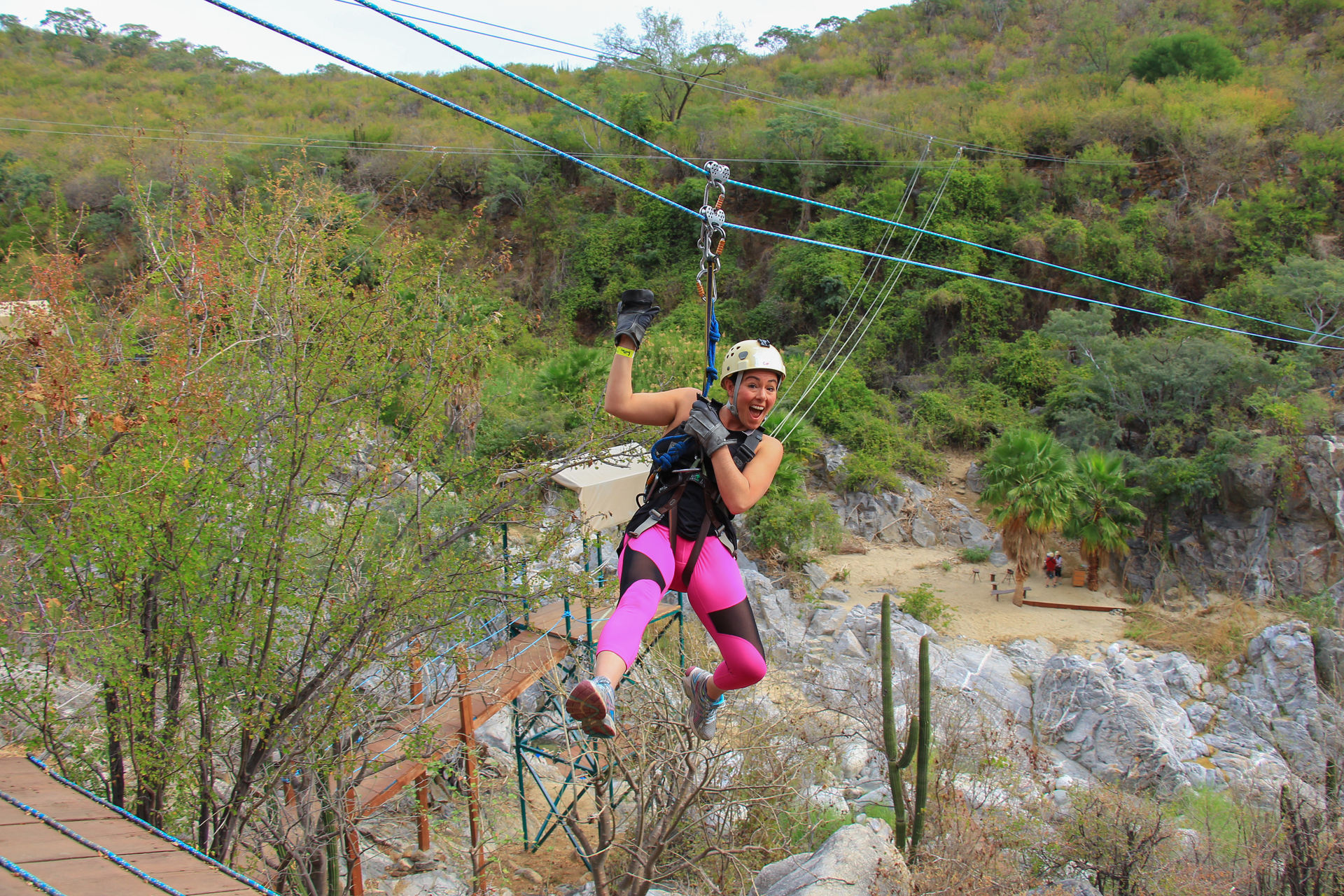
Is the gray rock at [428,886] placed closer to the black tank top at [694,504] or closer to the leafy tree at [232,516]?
the leafy tree at [232,516]

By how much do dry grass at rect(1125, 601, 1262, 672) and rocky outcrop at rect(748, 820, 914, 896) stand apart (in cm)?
1017

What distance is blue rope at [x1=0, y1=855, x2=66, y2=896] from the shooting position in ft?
8.18

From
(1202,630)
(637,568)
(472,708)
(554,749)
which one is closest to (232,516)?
(637,568)

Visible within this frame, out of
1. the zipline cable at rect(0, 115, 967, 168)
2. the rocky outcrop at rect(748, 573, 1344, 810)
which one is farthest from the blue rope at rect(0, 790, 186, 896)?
the zipline cable at rect(0, 115, 967, 168)

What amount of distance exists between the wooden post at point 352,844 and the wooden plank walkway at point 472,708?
0.12 m

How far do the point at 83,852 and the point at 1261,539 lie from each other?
20241 mm

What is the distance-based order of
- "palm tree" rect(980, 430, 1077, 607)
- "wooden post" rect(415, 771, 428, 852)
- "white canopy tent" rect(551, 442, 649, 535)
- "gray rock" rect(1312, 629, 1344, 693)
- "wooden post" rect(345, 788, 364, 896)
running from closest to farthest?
"wooden post" rect(345, 788, 364, 896)
"white canopy tent" rect(551, 442, 649, 535)
"wooden post" rect(415, 771, 428, 852)
"gray rock" rect(1312, 629, 1344, 693)
"palm tree" rect(980, 430, 1077, 607)

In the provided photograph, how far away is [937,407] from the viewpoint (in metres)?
23.5

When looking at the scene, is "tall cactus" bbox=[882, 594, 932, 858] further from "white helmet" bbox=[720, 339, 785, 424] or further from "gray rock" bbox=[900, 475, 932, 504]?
"gray rock" bbox=[900, 475, 932, 504]

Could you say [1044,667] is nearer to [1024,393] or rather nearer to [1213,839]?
[1213,839]

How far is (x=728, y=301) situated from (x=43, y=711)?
25708 millimetres

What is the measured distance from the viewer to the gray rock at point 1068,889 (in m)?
6.44

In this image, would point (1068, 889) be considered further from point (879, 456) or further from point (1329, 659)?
point (879, 456)

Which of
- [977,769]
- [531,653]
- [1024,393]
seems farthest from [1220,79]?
[531,653]
